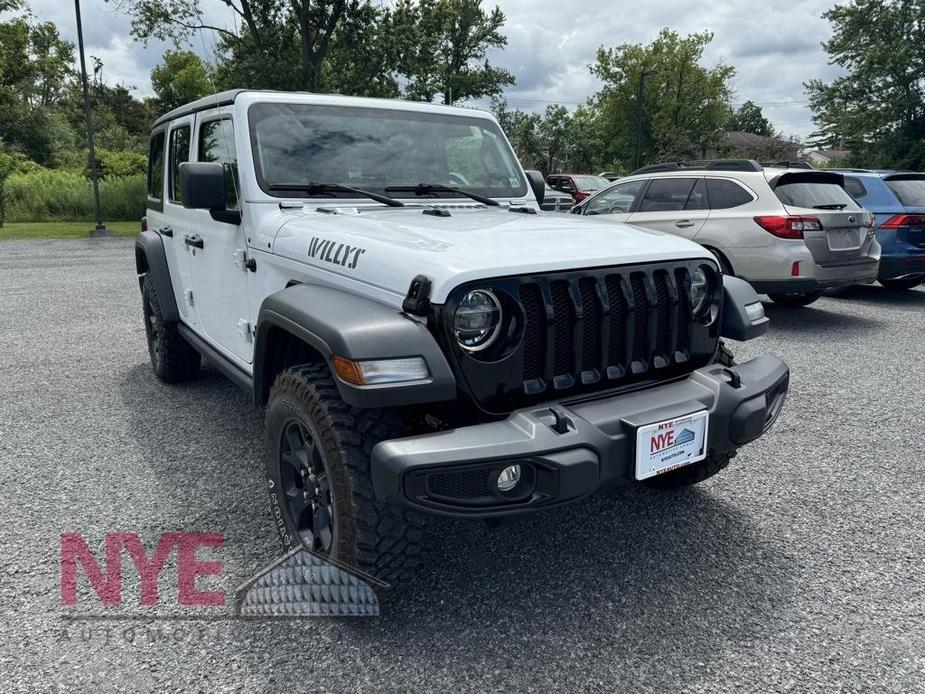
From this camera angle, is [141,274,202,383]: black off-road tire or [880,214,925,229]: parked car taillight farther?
[880,214,925,229]: parked car taillight

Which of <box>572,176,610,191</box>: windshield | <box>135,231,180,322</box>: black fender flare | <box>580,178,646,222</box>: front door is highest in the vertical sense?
<box>572,176,610,191</box>: windshield

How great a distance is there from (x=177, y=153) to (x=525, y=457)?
355 centimetres

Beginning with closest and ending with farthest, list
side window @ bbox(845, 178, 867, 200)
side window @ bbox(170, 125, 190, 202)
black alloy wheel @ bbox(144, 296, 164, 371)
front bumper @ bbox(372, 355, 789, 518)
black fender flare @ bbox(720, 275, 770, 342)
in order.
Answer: front bumper @ bbox(372, 355, 789, 518) < black fender flare @ bbox(720, 275, 770, 342) < side window @ bbox(170, 125, 190, 202) < black alloy wheel @ bbox(144, 296, 164, 371) < side window @ bbox(845, 178, 867, 200)

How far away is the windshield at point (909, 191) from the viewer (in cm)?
855

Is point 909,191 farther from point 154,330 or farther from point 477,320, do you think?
point 154,330

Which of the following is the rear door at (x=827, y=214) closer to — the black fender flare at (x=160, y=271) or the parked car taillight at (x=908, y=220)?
the parked car taillight at (x=908, y=220)

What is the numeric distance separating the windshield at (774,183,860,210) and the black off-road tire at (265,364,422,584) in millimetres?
6229

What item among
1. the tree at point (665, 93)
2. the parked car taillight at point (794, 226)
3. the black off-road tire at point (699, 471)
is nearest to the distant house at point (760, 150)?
the tree at point (665, 93)

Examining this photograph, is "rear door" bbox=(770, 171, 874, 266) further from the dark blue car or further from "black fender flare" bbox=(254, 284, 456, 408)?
"black fender flare" bbox=(254, 284, 456, 408)

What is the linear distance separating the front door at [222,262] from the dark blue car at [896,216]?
→ 794 centimetres

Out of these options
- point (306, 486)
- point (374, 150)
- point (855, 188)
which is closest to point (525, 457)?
point (306, 486)

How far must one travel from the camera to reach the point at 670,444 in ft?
7.72

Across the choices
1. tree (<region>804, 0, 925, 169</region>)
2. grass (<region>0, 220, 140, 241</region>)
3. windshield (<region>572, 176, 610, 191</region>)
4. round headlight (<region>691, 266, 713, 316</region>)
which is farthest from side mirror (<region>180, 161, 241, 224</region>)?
tree (<region>804, 0, 925, 169</region>)

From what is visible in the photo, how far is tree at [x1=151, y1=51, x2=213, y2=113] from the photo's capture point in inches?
1422
